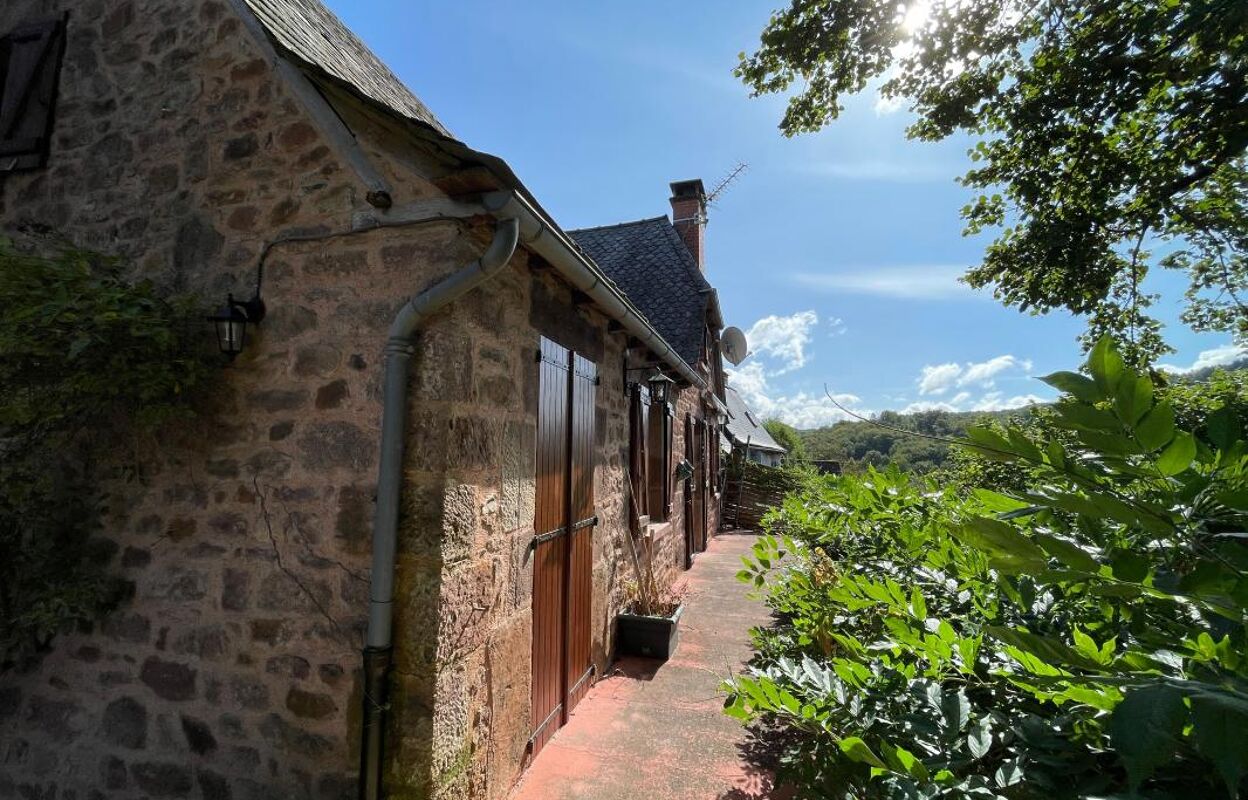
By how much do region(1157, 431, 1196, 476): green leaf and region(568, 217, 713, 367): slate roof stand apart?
8.65 meters

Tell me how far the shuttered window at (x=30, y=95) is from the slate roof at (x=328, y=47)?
151 cm

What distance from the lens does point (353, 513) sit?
103 inches

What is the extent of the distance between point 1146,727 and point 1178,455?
0.38 metres

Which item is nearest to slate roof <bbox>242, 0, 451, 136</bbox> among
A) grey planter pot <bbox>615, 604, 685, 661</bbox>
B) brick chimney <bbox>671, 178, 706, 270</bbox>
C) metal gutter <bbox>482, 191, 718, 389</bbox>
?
metal gutter <bbox>482, 191, 718, 389</bbox>

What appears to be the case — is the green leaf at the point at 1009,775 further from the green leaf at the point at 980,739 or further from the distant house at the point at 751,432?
the distant house at the point at 751,432

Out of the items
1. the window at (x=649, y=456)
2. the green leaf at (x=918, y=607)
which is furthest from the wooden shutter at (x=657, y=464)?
the green leaf at (x=918, y=607)

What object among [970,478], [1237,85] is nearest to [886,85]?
[1237,85]

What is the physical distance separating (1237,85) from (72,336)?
8.31m

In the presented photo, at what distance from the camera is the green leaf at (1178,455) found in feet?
2.50

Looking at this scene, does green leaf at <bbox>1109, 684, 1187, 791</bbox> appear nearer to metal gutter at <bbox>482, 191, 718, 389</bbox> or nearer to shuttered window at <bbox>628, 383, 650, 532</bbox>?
metal gutter at <bbox>482, 191, 718, 389</bbox>

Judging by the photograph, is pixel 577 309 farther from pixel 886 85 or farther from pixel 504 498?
pixel 886 85

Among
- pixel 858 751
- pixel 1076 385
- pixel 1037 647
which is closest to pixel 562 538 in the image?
pixel 858 751

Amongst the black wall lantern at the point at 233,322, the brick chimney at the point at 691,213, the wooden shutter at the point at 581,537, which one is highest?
the brick chimney at the point at 691,213

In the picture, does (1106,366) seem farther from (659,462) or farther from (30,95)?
(659,462)
